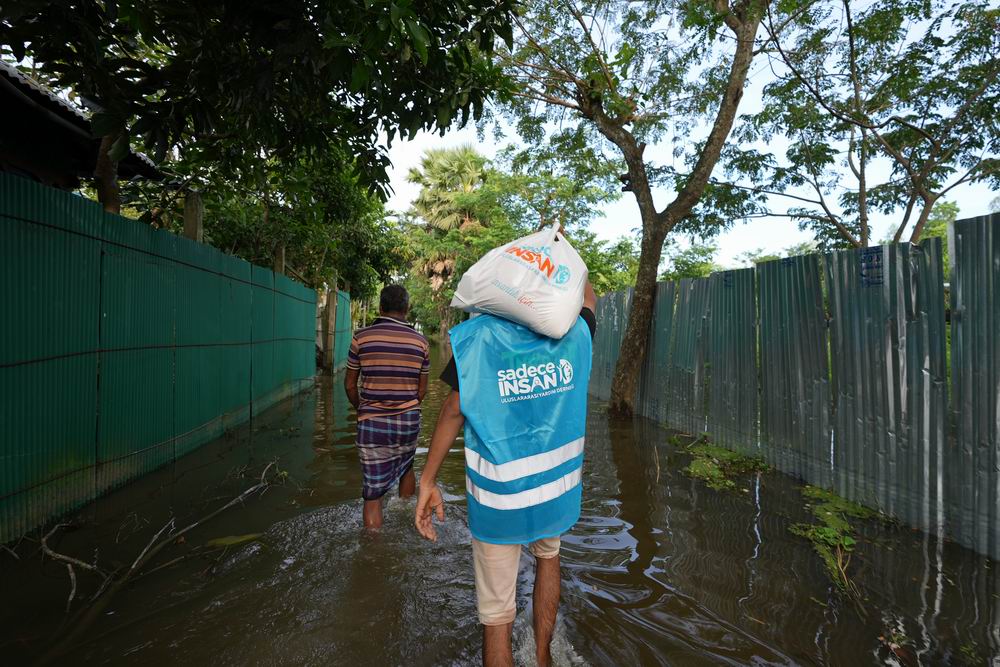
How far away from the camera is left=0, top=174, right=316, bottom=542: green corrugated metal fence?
3.21 meters

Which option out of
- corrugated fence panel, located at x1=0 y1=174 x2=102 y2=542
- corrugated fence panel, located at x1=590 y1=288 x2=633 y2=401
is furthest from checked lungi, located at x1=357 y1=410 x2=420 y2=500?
corrugated fence panel, located at x1=590 y1=288 x2=633 y2=401

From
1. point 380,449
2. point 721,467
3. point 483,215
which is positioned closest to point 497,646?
point 380,449

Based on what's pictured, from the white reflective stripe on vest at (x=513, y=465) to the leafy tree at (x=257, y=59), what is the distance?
167 cm

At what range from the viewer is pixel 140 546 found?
10.9 ft

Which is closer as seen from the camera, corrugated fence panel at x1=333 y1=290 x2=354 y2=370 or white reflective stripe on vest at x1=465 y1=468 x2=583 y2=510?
white reflective stripe on vest at x1=465 y1=468 x2=583 y2=510

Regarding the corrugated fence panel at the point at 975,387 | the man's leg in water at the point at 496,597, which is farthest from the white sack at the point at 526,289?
the corrugated fence panel at the point at 975,387

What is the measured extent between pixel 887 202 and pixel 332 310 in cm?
1327

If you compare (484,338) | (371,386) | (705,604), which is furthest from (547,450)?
(371,386)

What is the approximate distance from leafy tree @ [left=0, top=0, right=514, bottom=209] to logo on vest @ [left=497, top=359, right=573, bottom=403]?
1.43m

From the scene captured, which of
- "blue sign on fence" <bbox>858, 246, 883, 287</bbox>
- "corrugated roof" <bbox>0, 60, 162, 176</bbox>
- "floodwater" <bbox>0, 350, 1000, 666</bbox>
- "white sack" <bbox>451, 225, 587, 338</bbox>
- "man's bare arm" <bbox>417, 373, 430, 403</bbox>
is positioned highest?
"corrugated roof" <bbox>0, 60, 162, 176</bbox>

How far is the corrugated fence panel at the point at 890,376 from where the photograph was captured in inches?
136

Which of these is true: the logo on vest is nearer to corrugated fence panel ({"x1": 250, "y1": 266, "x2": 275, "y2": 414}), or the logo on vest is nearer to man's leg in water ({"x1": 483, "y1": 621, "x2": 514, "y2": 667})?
man's leg in water ({"x1": 483, "y1": 621, "x2": 514, "y2": 667})

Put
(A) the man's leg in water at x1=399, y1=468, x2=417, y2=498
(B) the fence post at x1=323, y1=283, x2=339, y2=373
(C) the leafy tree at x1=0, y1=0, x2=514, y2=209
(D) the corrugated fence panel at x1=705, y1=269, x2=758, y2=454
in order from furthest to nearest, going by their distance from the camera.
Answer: (B) the fence post at x1=323, y1=283, x2=339, y2=373 < (D) the corrugated fence panel at x1=705, y1=269, x2=758, y2=454 < (A) the man's leg in water at x1=399, y1=468, x2=417, y2=498 < (C) the leafy tree at x1=0, y1=0, x2=514, y2=209

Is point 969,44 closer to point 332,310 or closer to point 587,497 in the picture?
point 587,497
